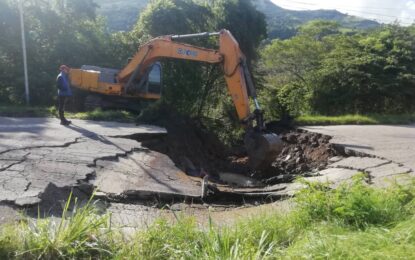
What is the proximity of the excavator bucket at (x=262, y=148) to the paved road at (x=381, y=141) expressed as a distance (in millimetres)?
1926

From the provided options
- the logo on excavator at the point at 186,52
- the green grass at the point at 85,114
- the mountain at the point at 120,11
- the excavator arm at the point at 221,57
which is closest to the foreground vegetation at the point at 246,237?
the excavator arm at the point at 221,57

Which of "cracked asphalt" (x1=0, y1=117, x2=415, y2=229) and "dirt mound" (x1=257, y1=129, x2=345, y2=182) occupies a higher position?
"cracked asphalt" (x1=0, y1=117, x2=415, y2=229)

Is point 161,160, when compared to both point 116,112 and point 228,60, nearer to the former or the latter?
point 228,60

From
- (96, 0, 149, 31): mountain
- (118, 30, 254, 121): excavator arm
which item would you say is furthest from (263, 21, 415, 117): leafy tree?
(96, 0, 149, 31): mountain

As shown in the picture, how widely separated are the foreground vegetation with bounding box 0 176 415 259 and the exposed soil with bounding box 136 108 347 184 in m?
4.78

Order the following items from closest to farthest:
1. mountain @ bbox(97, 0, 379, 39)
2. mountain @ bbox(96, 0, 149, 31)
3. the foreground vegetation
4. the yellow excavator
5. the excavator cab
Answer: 1. the foreground vegetation
2. the yellow excavator
3. the excavator cab
4. mountain @ bbox(96, 0, 149, 31)
5. mountain @ bbox(97, 0, 379, 39)

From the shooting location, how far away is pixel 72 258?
3.49m

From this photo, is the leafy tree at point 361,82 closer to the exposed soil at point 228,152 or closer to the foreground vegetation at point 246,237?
the exposed soil at point 228,152

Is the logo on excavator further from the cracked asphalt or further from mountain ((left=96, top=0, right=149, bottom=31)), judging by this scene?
mountain ((left=96, top=0, right=149, bottom=31))

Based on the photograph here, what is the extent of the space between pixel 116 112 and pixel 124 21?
369ft

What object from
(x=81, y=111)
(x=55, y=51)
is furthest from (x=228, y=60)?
(x=55, y=51)

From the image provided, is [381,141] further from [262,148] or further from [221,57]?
[221,57]

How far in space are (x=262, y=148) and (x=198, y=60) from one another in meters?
3.58

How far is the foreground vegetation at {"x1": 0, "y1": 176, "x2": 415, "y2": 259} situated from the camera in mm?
3453
